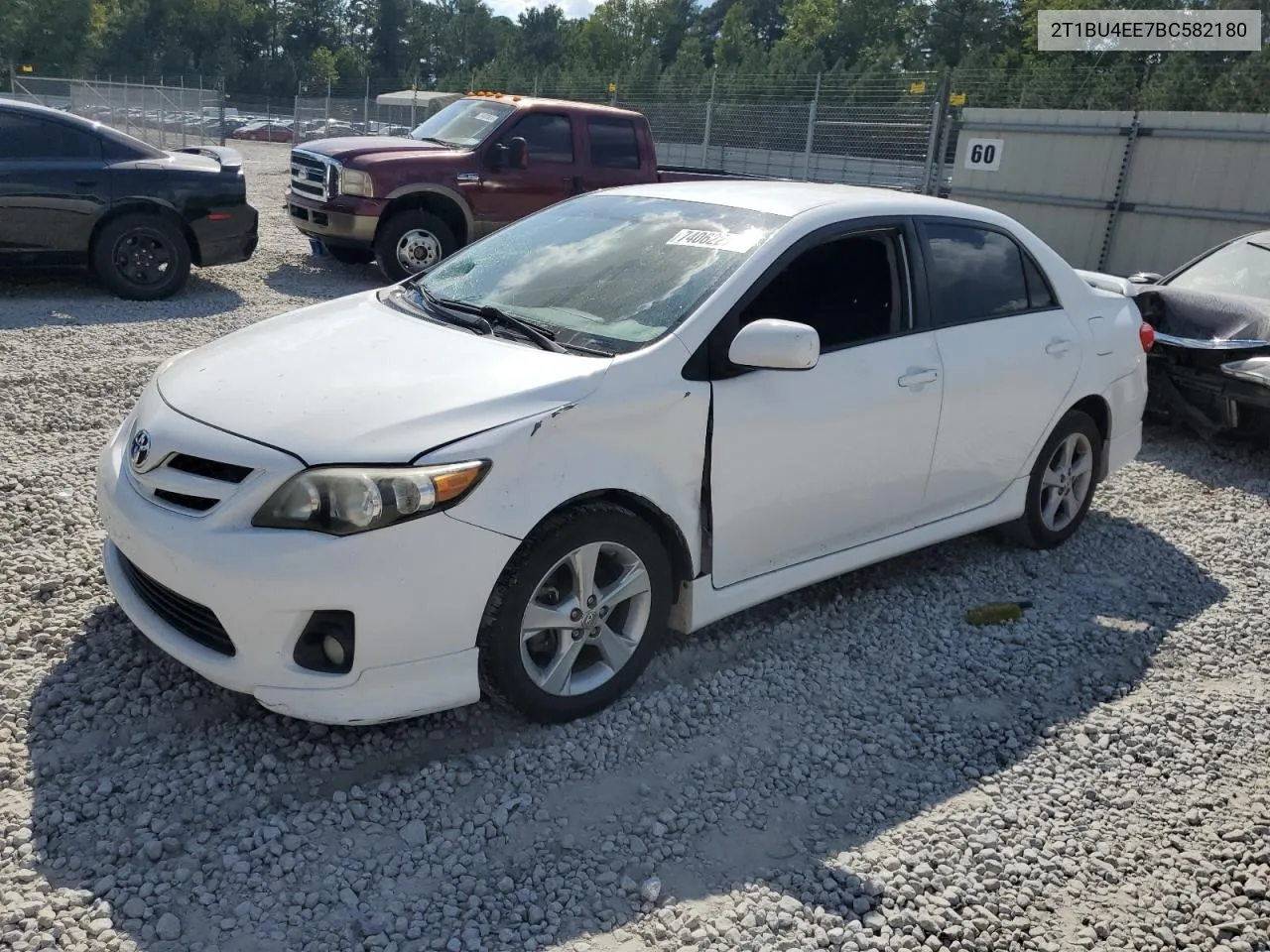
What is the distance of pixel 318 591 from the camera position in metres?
2.89

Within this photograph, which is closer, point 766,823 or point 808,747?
point 766,823

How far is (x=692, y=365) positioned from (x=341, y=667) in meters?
1.44

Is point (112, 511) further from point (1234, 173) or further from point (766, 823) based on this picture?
point (1234, 173)

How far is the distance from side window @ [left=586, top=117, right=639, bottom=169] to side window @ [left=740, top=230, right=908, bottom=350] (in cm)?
773

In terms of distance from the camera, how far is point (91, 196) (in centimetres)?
874

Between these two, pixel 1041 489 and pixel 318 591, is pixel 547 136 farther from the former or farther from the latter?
pixel 318 591

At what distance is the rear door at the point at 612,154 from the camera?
11.5 m

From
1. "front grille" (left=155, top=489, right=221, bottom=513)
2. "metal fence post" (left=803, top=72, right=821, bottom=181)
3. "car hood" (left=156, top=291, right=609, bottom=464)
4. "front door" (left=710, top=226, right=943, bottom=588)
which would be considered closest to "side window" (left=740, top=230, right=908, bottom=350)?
"front door" (left=710, top=226, right=943, bottom=588)

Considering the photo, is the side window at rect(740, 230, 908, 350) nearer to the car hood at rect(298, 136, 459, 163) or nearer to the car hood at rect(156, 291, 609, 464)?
the car hood at rect(156, 291, 609, 464)

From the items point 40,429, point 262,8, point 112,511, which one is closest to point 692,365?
point 112,511

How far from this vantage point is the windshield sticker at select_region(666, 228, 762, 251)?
3.87 metres

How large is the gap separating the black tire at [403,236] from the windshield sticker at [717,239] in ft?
23.1

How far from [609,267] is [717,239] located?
1.33 ft

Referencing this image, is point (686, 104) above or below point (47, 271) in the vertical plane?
above
